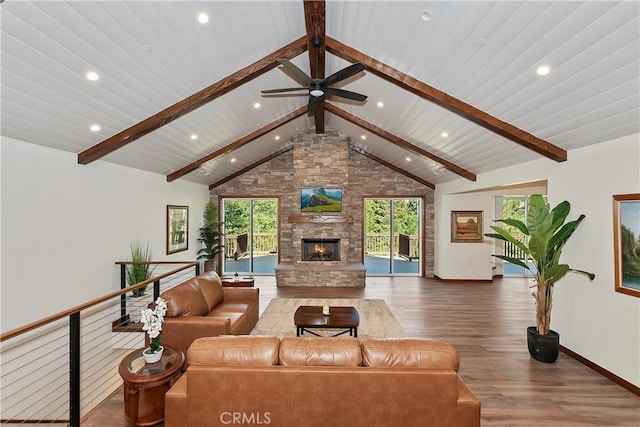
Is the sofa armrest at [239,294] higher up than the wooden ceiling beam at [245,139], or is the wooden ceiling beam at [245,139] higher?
the wooden ceiling beam at [245,139]

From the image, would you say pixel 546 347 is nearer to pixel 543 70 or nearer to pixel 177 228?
pixel 543 70

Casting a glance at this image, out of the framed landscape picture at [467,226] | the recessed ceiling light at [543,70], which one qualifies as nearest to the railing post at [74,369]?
the recessed ceiling light at [543,70]

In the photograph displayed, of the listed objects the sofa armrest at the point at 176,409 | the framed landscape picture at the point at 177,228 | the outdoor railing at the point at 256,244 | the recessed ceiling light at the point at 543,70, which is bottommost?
the sofa armrest at the point at 176,409

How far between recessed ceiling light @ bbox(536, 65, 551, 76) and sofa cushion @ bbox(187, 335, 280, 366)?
3.55 meters

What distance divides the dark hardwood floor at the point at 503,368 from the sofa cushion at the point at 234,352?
131cm

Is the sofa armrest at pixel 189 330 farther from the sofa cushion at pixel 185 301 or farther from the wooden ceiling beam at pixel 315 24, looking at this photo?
the wooden ceiling beam at pixel 315 24

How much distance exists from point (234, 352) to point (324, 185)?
270 inches

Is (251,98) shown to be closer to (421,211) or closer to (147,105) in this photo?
(147,105)

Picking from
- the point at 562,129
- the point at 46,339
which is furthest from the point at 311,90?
the point at 46,339

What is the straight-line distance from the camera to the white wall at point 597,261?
11.3 ft

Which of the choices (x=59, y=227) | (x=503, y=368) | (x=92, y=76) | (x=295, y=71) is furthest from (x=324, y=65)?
(x=503, y=368)

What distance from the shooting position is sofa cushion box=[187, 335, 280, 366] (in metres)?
2.19

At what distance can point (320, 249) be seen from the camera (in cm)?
902

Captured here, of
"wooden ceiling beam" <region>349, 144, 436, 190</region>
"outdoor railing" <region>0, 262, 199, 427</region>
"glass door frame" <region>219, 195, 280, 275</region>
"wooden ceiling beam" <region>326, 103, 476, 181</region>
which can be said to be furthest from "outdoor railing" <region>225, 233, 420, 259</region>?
"outdoor railing" <region>0, 262, 199, 427</region>
